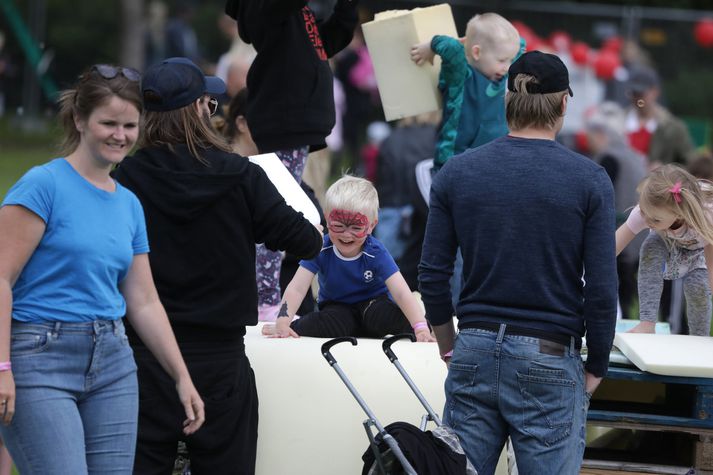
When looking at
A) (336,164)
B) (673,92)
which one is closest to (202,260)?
(336,164)

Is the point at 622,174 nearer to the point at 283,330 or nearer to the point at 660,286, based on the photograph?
the point at 660,286

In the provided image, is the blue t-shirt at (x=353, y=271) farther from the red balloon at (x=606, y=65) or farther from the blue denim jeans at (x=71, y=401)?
the red balloon at (x=606, y=65)

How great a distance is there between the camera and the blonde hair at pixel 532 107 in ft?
12.6

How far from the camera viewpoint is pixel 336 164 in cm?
1672

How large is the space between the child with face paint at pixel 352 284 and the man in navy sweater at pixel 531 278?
3.69 ft

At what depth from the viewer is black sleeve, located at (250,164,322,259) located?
411 cm

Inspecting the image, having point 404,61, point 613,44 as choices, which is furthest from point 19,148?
point 404,61

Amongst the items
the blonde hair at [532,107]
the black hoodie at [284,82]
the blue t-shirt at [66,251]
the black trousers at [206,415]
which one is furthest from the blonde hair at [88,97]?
the black hoodie at [284,82]

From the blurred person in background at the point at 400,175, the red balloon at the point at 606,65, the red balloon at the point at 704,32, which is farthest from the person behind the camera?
the red balloon at the point at 704,32

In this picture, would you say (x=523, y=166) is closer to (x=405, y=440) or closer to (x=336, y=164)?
(x=405, y=440)

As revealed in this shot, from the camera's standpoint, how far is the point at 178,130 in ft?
13.4

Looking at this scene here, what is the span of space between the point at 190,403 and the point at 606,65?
1463cm

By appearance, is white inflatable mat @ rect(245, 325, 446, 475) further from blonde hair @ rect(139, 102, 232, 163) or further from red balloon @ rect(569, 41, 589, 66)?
red balloon @ rect(569, 41, 589, 66)

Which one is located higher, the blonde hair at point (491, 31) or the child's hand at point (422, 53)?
the blonde hair at point (491, 31)
